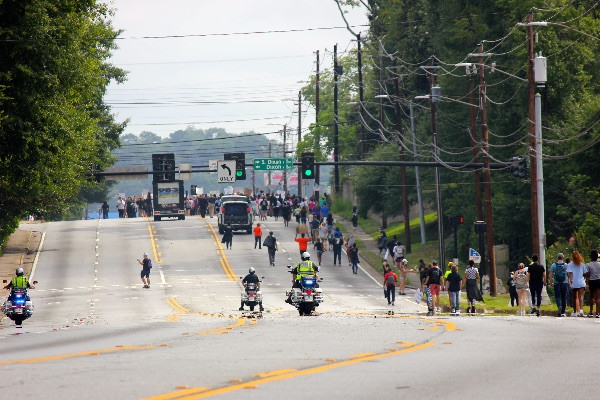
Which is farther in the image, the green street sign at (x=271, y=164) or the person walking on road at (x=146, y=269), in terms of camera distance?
the green street sign at (x=271, y=164)

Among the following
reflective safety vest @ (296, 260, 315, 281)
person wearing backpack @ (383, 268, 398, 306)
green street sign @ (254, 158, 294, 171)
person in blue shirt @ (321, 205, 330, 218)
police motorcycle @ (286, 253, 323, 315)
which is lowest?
person wearing backpack @ (383, 268, 398, 306)

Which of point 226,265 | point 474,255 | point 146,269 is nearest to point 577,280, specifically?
point 474,255

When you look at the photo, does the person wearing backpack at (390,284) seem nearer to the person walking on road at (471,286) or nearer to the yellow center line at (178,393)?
the person walking on road at (471,286)

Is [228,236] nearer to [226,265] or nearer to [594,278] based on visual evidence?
[226,265]

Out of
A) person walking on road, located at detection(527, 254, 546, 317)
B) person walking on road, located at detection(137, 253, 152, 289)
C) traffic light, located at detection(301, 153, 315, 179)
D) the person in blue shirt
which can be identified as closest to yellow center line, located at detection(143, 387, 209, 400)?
person walking on road, located at detection(527, 254, 546, 317)

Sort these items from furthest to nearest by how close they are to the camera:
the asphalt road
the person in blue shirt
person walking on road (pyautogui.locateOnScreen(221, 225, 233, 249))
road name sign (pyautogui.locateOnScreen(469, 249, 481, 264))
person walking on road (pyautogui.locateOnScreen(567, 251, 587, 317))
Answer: the person in blue shirt
person walking on road (pyautogui.locateOnScreen(221, 225, 233, 249))
road name sign (pyautogui.locateOnScreen(469, 249, 481, 264))
person walking on road (pyautogui.locateOnScreen(567, 251, 587, 317))
the asphalt road

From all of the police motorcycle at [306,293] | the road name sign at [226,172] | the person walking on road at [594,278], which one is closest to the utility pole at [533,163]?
the police motorcycle at [306,293]

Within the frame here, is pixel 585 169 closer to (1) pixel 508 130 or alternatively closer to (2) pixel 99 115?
(1) pixel 508 130

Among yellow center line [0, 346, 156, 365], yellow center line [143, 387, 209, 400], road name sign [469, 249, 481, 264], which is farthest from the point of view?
road name sign [469, 249, 481, 264]

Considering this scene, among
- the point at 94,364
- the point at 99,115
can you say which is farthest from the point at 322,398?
the point at 99,115

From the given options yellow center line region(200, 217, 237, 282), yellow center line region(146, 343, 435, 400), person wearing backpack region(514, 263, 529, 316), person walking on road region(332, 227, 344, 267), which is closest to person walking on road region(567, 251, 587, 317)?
person wearing backpack region(514, 263, 529, 316)

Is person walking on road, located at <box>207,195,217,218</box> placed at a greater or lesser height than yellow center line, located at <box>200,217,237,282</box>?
greater

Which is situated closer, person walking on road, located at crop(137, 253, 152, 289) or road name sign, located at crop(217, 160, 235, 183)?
person walking on road, located at crop(137, 253, 152, 289)

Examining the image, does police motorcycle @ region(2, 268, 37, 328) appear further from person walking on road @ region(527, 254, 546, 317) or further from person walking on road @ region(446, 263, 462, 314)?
person walking on road @ region(527, 254, 546, 317)
